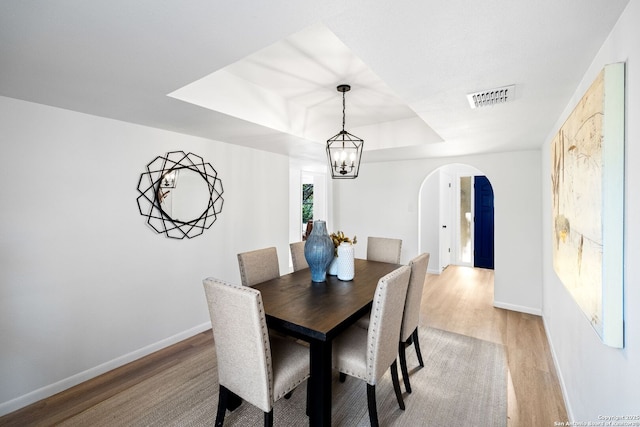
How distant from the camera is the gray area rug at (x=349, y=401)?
1.88 metres

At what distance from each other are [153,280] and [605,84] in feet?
10.9

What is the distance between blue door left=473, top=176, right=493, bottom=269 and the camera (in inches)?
233

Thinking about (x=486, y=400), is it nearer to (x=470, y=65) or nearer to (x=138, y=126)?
(x=470, y=65)

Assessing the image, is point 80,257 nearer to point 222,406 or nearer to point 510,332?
point 222,406

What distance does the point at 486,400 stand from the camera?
80.6 inches

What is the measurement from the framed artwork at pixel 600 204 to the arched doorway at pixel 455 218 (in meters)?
4.09

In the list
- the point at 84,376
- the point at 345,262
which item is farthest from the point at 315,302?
the point at 84,376

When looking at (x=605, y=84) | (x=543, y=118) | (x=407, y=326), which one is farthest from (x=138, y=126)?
(x=543, y=118)

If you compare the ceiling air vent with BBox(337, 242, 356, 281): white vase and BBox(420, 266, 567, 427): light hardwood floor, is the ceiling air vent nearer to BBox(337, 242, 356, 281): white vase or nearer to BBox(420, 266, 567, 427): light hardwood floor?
BBox(337, 242, 356, 281): white vase

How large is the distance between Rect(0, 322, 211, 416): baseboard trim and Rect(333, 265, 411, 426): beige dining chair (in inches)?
75.7

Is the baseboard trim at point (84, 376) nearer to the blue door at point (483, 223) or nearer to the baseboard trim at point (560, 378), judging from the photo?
the baseboard trim at point (560, 378)

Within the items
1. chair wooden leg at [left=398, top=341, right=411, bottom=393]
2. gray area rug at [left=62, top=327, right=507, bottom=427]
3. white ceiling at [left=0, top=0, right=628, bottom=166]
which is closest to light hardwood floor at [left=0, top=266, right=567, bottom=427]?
gray area rug at [left=62, top=327, right=507, bottom=427]

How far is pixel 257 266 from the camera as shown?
2574 mm

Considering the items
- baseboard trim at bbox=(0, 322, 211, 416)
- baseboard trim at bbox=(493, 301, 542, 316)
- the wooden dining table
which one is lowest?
baseboard trim at bbox=(0, 322, 211, 416)
